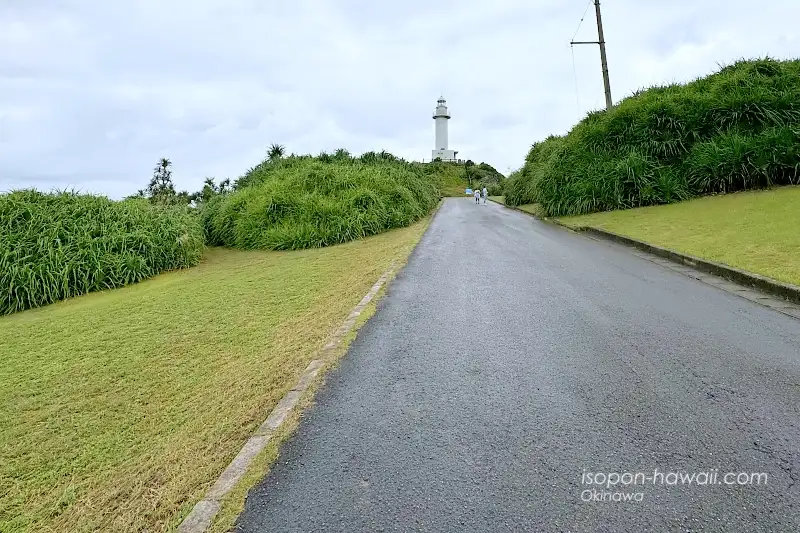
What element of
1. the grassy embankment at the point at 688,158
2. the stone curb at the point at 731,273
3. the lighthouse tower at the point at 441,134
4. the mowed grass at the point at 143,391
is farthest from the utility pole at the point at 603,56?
the lighthouse tower at the point at 441,134

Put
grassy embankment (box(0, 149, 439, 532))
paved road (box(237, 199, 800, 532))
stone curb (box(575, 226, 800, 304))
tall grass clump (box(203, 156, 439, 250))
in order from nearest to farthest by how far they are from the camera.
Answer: paved road (box(237, 199, 800, 532)), grassy embankment (box(0, 149, 439, 532)), stone curb (box(575, 226, 800, 304)), tall grass clump (box(203, 156, 439, 250))

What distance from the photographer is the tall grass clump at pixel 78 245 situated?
29.2ft

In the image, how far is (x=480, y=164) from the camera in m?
76.3

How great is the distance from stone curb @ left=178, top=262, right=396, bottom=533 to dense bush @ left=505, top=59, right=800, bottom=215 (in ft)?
43.7

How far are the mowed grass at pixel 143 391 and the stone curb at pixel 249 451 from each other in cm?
7

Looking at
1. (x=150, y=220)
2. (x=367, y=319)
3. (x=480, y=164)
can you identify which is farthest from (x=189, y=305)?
(x=480, y=164)

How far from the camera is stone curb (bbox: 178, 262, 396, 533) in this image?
208cm

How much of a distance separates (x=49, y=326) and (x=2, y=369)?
198 cm

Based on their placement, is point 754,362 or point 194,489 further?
point 754,362

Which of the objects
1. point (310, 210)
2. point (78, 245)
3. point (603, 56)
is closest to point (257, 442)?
point (78, 245)

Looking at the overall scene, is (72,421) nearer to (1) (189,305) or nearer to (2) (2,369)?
(2) (2,369)

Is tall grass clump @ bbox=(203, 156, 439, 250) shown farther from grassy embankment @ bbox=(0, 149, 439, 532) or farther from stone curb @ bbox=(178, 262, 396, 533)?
stone curb @ bbox=(178, 262, 396, 533)

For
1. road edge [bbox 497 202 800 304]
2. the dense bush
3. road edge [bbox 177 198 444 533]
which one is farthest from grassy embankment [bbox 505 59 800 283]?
road edge [bbox 177 198 444 533]

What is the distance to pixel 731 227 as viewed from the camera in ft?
30.4
